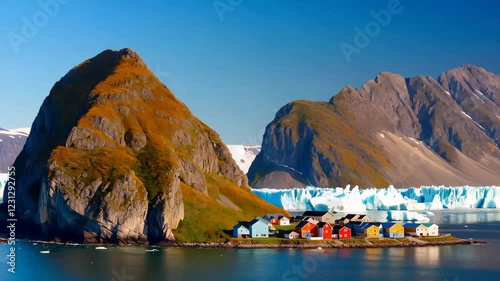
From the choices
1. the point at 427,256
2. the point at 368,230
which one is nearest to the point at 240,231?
the point at 368,230

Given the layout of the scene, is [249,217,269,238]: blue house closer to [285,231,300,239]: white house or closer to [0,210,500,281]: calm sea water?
[285,231,300,239]: white house

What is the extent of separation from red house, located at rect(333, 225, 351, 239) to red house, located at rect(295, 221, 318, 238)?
13.7ft

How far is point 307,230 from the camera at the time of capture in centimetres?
14275

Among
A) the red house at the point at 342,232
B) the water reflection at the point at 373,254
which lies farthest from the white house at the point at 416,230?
the water reflection at the point at 373,254

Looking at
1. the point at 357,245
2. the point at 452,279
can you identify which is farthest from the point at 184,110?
the point at 452,279

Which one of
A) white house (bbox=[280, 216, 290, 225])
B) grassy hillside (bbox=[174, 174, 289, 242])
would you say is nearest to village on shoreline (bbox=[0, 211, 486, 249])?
grassy hillside (bbox=[174, 174, 289, 242])

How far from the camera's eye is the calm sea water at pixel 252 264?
9694cm

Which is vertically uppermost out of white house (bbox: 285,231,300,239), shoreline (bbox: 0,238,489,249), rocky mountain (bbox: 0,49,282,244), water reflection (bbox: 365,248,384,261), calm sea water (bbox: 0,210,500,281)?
rocky mountain (bbox: 0,49,282,244)

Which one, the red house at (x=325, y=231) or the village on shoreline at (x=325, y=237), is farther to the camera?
the red house at (x=325, y=231)

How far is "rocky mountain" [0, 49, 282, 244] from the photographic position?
137 meters

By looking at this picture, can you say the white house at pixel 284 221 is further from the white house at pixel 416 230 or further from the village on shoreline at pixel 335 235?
the white house at pixel 416 230

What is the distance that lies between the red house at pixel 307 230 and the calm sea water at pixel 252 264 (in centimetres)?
1131

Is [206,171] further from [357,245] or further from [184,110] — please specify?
[357,245]

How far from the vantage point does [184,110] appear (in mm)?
196000
